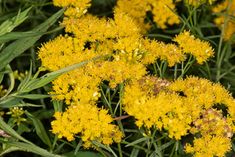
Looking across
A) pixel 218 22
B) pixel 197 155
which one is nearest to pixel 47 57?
pixel 197 155

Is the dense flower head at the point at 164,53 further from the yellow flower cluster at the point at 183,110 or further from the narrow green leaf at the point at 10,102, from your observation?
the narrow green leaf at the point at 10,102

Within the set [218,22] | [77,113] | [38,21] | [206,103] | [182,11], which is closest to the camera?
[77,113]

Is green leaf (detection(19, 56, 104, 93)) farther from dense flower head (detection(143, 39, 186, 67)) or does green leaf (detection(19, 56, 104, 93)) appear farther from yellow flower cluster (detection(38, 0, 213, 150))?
dense flower head (detection(143, 39, 186, 67))

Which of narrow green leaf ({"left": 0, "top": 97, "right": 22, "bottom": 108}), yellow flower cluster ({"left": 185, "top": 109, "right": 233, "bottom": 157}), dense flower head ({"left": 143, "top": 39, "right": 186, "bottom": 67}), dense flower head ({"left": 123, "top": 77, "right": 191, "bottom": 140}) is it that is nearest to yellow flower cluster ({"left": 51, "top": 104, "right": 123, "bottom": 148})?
dense flower head ({"left": 123, "top": 77, "right": 191, "bottom": 140})

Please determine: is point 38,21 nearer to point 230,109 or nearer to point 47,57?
point 47,57

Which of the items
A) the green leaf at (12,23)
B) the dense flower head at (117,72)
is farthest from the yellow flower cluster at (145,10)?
the green leaf at (12,23)

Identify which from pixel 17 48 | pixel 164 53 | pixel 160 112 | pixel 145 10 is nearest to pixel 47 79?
pixel 17 48
